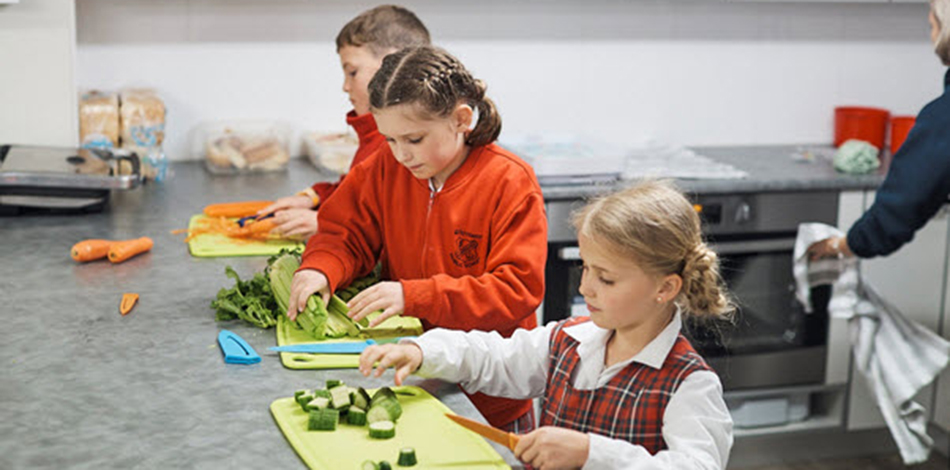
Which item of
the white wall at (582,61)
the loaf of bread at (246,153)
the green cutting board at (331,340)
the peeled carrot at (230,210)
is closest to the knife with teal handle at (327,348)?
the green cutting board at (331,340)

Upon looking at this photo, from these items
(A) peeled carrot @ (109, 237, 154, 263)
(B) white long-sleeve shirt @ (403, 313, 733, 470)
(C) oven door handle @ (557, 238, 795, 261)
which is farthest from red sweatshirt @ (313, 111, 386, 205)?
(C) oven door handle @ (557, 238, 795, 261)

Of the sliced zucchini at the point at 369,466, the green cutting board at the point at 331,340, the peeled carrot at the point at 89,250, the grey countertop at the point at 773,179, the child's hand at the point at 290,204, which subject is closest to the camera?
the sliced zucchini at the point at 369,466

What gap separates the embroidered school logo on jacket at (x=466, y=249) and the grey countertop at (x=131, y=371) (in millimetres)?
360

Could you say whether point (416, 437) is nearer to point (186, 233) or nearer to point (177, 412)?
point (177, 412)

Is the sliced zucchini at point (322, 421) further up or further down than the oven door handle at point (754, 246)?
further up

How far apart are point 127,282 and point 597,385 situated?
997mm

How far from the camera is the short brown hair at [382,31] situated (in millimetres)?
2203

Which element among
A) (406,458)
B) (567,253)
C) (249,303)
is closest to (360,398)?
(406,458)

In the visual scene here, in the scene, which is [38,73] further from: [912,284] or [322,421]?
[912,284]

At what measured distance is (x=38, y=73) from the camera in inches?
110

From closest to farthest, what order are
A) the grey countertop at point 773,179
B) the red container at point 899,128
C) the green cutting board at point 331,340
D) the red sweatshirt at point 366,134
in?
the green cutting board at point 331,340 → the red sweatshirt at point 366,134 → the grey countertop at point 773,179 → the red container at point 899,128

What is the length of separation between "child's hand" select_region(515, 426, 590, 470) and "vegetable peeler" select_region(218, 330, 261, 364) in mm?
504

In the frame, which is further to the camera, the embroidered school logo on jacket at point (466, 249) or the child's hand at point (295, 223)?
the child's hand at point (295, 223)

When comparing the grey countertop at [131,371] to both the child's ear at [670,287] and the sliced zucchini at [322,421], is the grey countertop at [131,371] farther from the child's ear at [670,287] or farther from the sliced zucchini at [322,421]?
the child's ear at [670,287]
